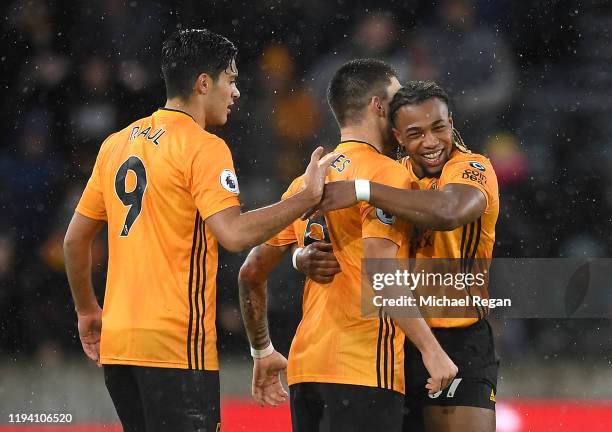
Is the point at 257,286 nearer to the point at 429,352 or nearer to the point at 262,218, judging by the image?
the point at 262,218

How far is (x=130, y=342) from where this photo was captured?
323cm

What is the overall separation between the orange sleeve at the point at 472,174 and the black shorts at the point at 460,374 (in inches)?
19.9

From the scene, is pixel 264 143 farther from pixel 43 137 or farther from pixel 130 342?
pixel 130 342

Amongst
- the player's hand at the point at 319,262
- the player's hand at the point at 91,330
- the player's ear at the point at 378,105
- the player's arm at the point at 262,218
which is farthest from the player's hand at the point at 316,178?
the player's hand at the point at 91,330

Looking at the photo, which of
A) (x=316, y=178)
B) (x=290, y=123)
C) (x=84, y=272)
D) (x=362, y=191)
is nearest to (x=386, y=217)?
(x=362, y=191)

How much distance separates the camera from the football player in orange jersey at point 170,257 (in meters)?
3.18

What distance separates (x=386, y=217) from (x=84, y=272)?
1178 mm

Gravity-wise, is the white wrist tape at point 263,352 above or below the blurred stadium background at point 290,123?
below

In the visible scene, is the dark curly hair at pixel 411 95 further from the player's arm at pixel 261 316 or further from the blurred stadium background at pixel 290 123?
the blurred stadium background at pixel 290 123

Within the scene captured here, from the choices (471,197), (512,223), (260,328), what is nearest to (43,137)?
(512,223)

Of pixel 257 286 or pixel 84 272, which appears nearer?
pixel 84 272

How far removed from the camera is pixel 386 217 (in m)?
3.24

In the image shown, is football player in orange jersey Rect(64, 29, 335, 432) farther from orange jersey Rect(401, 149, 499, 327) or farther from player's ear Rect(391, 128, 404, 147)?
orange jersey Rect(401, 149, 499, 327)

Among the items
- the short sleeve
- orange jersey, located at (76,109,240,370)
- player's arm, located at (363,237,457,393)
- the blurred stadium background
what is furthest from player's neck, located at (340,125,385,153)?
the blurred stadium background
